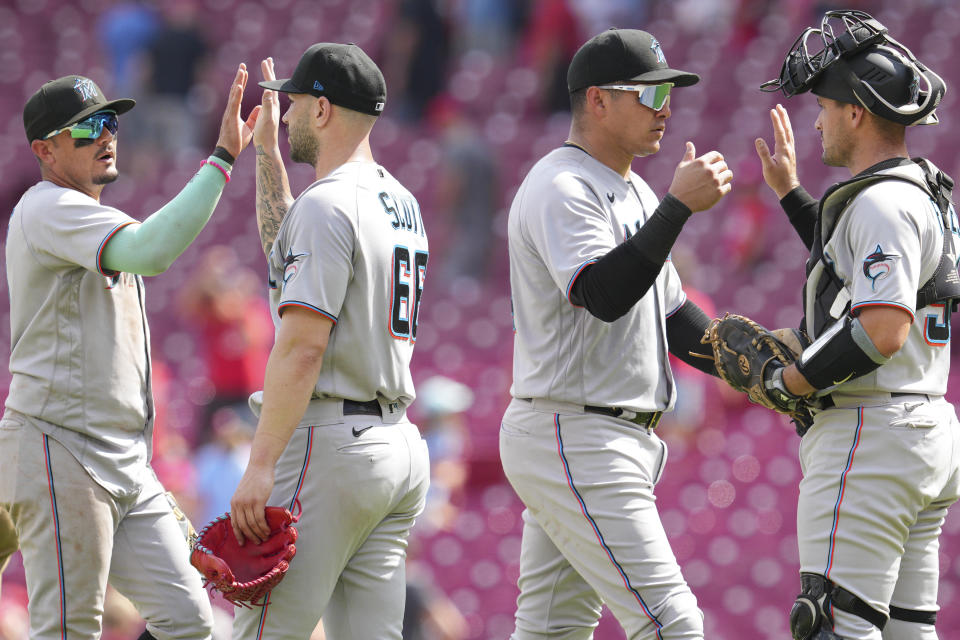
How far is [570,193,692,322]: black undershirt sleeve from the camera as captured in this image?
367 centimetres

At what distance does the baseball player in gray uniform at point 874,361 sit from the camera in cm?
372

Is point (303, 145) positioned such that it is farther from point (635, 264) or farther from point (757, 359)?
point (757, 359)

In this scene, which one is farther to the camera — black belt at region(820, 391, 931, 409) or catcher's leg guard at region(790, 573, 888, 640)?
black belt at region(820, 391, 931, 409)

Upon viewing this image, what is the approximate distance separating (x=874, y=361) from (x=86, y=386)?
2.33 metres

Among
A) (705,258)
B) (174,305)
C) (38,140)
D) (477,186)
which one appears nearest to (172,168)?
(174,305)

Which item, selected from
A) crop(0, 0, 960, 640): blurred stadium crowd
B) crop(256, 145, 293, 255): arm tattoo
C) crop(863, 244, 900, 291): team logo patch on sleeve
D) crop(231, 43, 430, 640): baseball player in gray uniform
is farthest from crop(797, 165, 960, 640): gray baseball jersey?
crop(0, 0, 960, 640): blurred stadium crowd

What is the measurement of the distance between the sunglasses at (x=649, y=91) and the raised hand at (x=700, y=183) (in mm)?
339

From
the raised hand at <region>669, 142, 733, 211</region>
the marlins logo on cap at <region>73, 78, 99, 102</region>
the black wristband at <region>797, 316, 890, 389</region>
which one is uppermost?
the marlins logo on cap at <region>73, 78, 99, 102</region>

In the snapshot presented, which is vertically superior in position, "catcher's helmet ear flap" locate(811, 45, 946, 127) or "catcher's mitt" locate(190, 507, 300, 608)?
"catcher's helmet ear flap" locate(811, 45, 946, 127)

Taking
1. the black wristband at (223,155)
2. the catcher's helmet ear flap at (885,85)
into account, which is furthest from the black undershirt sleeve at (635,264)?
the black wristband at (223,155)

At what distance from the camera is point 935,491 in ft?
12.6

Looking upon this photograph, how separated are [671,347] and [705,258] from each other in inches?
259

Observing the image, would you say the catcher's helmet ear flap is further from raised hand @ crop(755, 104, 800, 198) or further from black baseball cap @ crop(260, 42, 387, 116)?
black baseball cap @ crop(260, 42, 387, 116)

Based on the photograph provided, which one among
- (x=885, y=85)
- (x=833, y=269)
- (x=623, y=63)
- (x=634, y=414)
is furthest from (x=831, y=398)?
(x=623, y=63)
